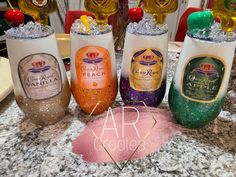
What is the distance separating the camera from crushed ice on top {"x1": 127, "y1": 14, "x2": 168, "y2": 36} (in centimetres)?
50

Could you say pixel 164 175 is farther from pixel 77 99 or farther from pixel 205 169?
pixel 77 99

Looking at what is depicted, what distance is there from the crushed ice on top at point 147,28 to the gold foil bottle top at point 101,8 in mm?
51

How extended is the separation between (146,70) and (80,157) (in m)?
0.21

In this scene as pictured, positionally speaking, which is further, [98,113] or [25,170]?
→ [98,113]

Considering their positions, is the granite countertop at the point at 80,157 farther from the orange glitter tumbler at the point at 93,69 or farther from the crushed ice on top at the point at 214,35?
the crushed ice on top at the point at 214,35

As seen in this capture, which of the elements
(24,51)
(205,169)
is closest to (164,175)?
(205,169)

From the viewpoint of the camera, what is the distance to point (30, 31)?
1.54 ft

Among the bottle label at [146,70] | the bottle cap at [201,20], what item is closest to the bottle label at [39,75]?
the bottle label at [146,70]

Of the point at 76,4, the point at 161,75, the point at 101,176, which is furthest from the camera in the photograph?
the point at 76,4

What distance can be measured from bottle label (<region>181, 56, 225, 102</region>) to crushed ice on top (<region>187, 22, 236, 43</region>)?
1.3 inches

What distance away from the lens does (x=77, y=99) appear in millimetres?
559

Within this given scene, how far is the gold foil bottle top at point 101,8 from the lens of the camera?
48 cm

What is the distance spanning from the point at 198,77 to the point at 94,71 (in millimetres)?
193

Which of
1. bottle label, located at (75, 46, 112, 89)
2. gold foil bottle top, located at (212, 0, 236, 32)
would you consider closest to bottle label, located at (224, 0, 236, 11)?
gold foil bottle top, located at (212, 0, 236, 32)
